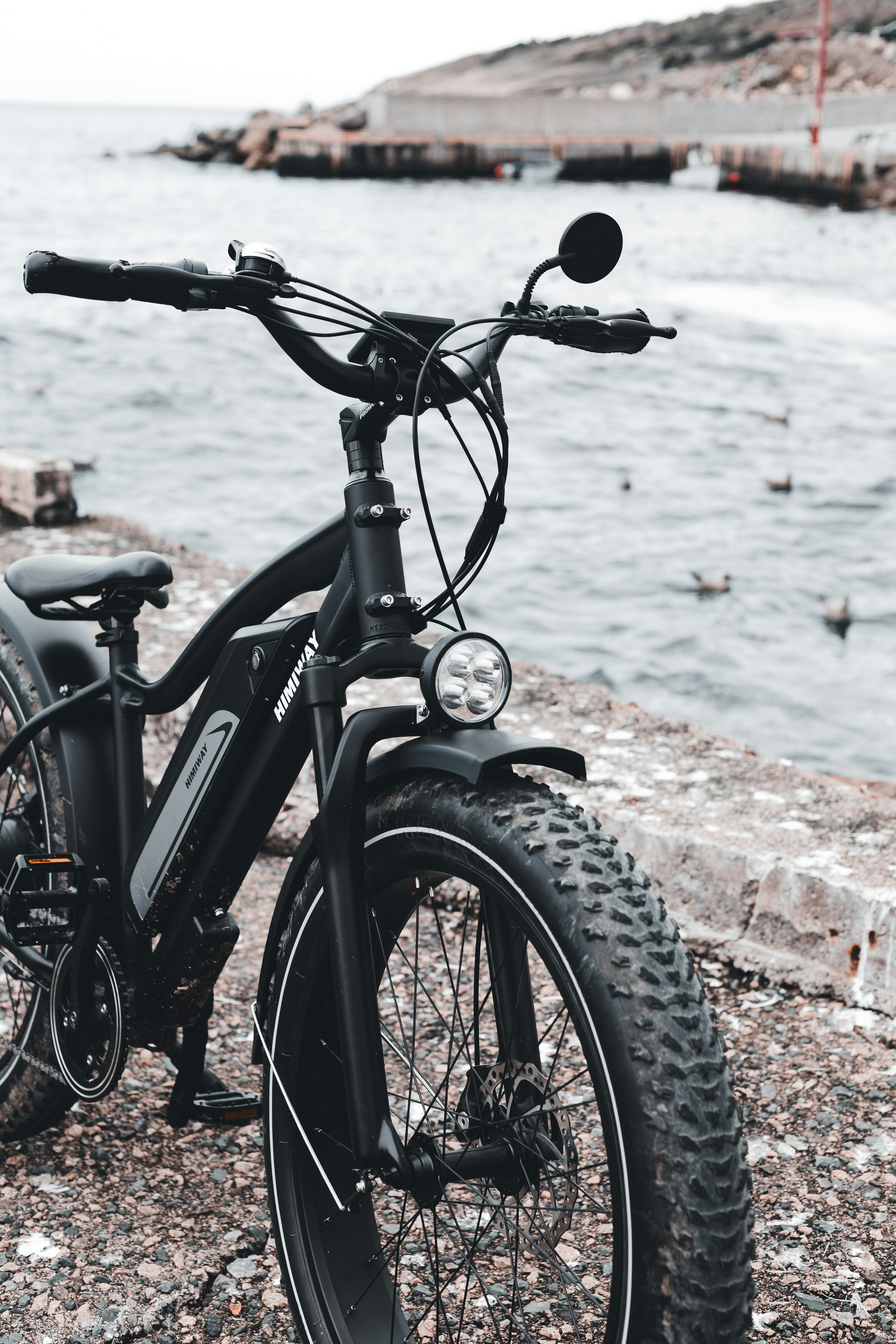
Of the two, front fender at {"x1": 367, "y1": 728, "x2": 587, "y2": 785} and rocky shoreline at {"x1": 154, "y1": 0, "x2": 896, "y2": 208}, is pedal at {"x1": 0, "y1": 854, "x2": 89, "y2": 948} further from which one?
rocky shoreline at {"x1": 154, "y1": 0, "x2": 896, "y2": 208}

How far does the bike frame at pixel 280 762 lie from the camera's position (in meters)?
1.82

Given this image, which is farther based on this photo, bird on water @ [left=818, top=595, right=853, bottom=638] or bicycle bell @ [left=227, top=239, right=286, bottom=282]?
bird on water @ [left=818, top=595, right=853, bottom=638]

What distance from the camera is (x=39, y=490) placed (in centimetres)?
663

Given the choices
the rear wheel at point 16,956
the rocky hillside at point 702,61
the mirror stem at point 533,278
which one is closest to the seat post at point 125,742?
the rear wheel at point 16,956

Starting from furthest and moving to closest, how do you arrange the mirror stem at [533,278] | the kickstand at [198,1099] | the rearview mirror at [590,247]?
the kickstand at [198,1099]
the rearview mirror at [590,247]
the mirror stem at [533,278]

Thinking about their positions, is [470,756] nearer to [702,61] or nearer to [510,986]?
[510,986]

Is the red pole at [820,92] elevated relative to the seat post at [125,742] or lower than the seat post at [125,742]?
elevated

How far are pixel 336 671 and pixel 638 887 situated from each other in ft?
1.81

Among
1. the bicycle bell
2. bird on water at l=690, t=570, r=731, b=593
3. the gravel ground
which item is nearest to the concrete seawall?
bird on water at l=690, t=570, r=731, b=593

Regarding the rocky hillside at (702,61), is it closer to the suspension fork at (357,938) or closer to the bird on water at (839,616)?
the bird on water at (839,616)

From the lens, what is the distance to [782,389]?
1853 centimetres

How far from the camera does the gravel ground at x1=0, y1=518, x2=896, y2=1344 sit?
2.27 metres

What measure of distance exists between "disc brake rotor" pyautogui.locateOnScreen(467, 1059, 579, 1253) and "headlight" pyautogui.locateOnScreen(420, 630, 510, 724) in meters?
0.53

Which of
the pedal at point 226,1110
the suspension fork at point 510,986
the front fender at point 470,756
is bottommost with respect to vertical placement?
the pedal at point 226,1110
